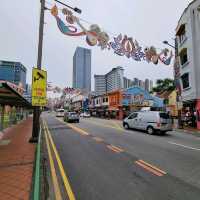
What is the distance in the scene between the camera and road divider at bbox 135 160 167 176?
6105 millimetres

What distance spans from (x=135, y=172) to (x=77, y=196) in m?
2.43

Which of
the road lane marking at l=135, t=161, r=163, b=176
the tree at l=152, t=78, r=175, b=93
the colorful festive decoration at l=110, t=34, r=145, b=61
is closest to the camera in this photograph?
the road lane marking at l=135, t=161, r=163, b=176

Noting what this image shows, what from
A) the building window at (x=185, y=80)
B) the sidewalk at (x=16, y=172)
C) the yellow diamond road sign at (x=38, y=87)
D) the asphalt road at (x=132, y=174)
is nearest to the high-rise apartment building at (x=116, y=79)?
the building window at (x=185, y=80)

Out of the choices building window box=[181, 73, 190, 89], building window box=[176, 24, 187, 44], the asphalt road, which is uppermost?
building window box=[176, 24, 187, 44]

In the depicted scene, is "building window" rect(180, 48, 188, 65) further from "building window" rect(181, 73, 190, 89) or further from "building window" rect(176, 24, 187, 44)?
"building window" rect(181, 73, 190, 89)

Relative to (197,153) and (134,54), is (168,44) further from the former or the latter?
(197,153)

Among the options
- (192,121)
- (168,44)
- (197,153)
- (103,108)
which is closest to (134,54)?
(168,44)

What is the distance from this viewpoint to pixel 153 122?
1612cm

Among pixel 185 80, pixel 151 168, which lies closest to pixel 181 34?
pixel 185 80

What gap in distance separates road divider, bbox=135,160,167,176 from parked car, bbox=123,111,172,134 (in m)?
9.06

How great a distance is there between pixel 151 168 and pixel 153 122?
997cm

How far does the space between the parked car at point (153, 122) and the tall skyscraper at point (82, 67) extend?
2945 cm

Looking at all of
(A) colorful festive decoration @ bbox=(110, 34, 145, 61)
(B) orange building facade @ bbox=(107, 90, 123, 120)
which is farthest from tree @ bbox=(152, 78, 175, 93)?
(A) colorful festive decoration @ bbox=(110, 34, 145, 61)

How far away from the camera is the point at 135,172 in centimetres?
619
